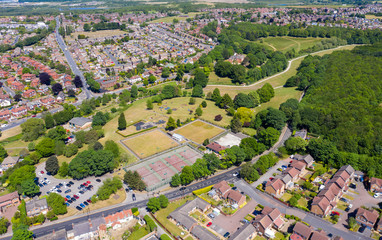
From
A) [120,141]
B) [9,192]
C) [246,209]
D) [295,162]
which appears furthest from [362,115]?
[9,192]

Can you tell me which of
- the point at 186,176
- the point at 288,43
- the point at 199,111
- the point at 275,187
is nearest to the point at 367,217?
the point at 275,187

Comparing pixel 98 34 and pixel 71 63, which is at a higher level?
pixel 98 34

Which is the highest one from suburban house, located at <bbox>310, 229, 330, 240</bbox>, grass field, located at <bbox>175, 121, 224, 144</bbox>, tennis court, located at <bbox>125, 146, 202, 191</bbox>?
suburban house, located at <bbox>310, 229, 330, 240</bbox>

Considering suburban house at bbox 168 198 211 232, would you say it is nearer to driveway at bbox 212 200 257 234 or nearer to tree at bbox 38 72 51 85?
driveway at bbox 212 200 257 234

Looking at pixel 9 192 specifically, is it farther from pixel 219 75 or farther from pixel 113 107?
pixel 219 75

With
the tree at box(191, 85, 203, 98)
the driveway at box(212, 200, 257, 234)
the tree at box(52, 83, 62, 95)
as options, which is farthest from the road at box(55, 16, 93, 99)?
the driveway at box(212, 200, 257, 234)

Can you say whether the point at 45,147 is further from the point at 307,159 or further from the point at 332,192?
the point at 332,192

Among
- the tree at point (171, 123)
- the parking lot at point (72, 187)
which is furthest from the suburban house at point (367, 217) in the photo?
the parking lot at point (72, 187)
